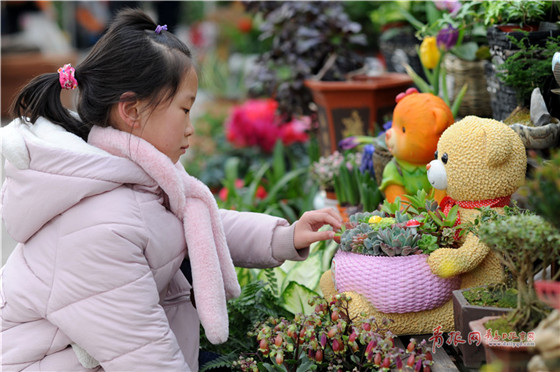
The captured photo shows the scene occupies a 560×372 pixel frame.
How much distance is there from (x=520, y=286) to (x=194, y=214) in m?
0.89

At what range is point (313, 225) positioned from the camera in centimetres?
209

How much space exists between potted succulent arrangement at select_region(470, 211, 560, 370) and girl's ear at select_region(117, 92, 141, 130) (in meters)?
0.95

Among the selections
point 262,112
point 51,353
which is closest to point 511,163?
point 51,353

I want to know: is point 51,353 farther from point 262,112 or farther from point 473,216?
point 262,112

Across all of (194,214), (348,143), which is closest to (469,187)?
(194,214)

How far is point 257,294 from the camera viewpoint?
2.30 m

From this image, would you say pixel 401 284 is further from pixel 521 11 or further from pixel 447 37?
pixel 447 37

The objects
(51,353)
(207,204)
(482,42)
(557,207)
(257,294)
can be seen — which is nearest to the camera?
(557,207)

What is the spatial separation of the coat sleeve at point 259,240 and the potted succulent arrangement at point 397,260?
0.23m

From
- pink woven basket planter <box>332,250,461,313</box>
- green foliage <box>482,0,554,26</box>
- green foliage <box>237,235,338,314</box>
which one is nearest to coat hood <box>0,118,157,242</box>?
pink woven basket planter <box>332,250,461,313</box>

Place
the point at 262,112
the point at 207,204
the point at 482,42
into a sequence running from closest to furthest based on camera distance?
1. the point at 207,204
2. the point at 482,42
3. the point at 262,112

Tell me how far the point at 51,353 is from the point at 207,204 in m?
0.58

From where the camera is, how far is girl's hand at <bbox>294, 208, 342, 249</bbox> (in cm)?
202

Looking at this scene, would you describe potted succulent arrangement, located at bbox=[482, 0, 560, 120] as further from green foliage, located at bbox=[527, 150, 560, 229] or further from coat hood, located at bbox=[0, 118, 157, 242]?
coat hood, located at bbox=[0, 118, 157, 242]
